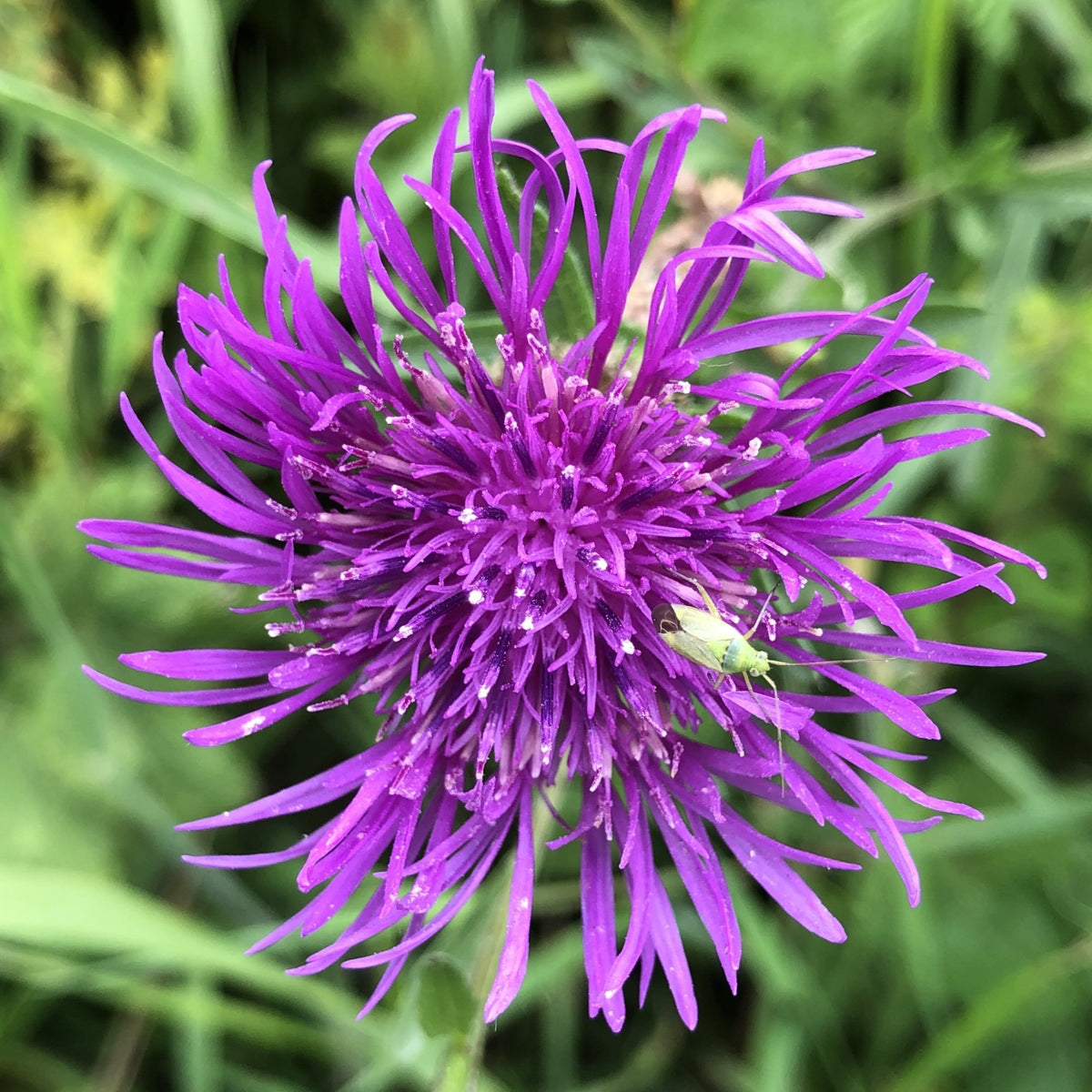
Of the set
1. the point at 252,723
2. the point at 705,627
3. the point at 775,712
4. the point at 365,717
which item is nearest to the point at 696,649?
the point at 705,627

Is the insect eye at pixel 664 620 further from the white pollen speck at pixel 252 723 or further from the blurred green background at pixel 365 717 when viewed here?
the blurred green background at pixel 365 717

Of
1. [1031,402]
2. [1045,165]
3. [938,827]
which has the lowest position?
[938,827]

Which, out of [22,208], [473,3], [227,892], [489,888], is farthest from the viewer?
[473,3]

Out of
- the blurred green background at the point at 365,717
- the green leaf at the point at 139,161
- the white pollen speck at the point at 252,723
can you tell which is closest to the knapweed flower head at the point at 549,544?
the white pollen speck at the point at 252,723

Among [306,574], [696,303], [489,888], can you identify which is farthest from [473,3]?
[489,888]

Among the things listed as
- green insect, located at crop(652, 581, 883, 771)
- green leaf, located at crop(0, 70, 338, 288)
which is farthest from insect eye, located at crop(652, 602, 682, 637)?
green leaf, located at crop(0, 70, 338, 288)

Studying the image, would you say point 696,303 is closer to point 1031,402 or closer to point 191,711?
point 1031,402

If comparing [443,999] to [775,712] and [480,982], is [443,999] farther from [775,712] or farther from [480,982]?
[775,712]
